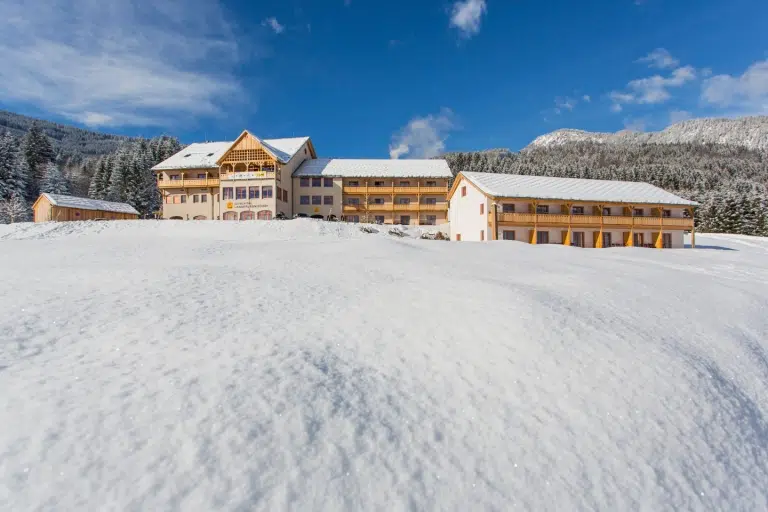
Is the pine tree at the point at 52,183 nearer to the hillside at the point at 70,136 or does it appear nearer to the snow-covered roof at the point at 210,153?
the snow-covered roof at the point at 210,153

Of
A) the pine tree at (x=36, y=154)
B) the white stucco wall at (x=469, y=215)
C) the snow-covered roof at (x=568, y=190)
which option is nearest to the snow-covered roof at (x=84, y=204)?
the pine tree at (x=36, y=154)

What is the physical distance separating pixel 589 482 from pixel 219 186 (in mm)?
46051

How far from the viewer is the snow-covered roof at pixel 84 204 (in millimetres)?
44691

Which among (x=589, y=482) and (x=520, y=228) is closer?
(x=589, y=482)

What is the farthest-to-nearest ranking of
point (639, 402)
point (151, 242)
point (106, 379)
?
point (151, 242) → point (639, 402) → point (106, 379)

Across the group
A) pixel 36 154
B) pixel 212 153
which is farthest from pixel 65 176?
pixel 212 153

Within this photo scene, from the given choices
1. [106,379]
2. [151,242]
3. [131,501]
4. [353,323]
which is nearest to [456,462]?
[131,501]

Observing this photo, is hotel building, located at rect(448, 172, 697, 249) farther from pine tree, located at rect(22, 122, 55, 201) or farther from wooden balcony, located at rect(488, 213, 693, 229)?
pine tree, located at rect(22, 122, 55, 201)

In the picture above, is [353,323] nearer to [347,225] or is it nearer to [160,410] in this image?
[160,410]

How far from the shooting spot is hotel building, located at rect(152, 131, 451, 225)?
1674 inches

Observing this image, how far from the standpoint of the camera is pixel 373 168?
48.3 meters

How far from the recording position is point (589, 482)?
469cm

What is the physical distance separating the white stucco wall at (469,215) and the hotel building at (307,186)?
257 inches

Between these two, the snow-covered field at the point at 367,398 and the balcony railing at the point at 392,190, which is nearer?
the snow-covered field at the point at 367,398
